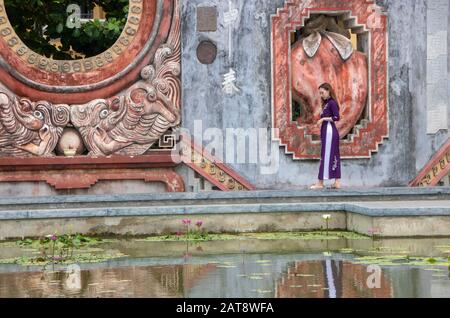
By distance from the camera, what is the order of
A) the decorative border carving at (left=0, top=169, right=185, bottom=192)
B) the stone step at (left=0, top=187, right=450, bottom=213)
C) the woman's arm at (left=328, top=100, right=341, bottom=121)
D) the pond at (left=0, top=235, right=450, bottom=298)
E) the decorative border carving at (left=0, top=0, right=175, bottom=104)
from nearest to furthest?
the pond at (left=0, top=235, right=450, bottom=298) < the stone step at (left=0, top=187, right=450, bottom=213) < the woman's arm at (left=328, top=100, right=341, bottom=121) < the decorative border carving at (left=0, top=169, right=185, bottom=192) < the decorative border carving at (left=0, top=0, right=175, bottom=104)

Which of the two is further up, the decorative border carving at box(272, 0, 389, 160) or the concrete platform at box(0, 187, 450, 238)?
the decorative border carving at box(272, 0, 389, 160)

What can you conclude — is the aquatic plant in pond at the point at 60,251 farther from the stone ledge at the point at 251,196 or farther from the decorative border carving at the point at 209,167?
the decorative border carving at the point at 209,167

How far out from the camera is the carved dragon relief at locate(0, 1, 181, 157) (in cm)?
1827

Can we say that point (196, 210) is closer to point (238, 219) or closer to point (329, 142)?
point (238, 219)

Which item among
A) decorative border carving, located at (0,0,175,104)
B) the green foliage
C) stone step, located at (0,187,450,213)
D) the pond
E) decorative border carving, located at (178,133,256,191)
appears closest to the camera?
the pond

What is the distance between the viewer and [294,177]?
62.4 ft

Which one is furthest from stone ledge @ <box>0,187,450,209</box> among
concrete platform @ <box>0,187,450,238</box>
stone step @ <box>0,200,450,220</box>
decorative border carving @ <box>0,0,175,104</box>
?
decorative border carving @ <box>0,0,175,104</box>

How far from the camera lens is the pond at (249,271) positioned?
9.72 metres

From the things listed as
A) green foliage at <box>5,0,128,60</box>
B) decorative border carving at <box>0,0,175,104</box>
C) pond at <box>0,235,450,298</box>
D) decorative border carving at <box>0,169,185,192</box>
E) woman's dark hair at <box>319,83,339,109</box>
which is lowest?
pond at <box>0,235,450,298</box>

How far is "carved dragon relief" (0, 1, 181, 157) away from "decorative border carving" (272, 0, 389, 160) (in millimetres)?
1441

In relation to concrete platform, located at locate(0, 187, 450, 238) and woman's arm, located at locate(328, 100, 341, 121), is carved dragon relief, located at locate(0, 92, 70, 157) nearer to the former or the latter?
concrete platform, located at locate(0, 187, 450, 238)

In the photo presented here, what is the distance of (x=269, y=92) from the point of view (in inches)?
744

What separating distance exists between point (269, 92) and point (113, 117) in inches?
89.9

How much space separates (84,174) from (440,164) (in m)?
5.22
